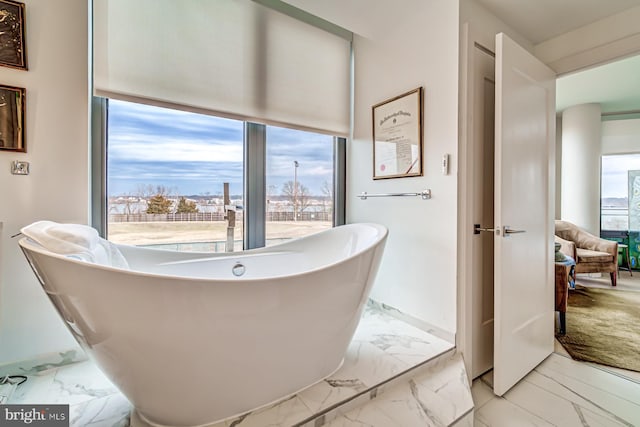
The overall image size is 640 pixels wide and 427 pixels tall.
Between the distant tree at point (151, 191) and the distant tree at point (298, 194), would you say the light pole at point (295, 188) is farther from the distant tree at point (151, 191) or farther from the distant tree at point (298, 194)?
the distant tree at point (151, 191)

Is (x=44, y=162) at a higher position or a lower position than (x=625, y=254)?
higher

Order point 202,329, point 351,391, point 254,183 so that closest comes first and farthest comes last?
point 202,329
point 351,391
point 254,183

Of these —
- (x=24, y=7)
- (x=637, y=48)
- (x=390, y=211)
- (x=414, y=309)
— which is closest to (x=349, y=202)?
(x=390, y=211)

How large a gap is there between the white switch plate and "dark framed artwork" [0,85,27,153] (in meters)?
0.06

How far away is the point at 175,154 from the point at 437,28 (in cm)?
190

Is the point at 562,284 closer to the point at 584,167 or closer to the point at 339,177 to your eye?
the point at 339,177

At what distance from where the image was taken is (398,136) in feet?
6.52

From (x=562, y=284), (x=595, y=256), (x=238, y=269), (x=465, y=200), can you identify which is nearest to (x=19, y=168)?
(x=238, y=269)

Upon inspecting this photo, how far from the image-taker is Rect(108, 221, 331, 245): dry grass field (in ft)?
5.60

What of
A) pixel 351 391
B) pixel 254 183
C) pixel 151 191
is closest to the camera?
pixel 351 391

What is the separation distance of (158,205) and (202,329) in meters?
1.22

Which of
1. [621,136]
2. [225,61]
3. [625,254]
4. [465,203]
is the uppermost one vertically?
[621,136]

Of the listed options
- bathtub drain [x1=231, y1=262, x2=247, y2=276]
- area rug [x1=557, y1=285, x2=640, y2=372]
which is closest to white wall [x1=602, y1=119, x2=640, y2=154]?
area rug [x1=557, y1=285, x2=640, y2=372]

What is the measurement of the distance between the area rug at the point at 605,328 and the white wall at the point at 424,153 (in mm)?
1227
